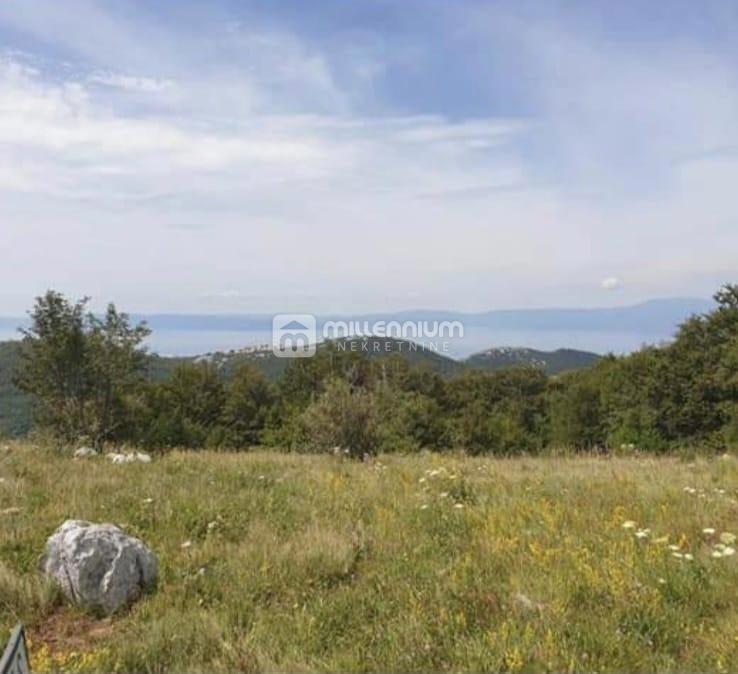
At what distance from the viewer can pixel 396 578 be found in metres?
4.89

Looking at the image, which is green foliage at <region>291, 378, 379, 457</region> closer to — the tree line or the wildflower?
the tree line

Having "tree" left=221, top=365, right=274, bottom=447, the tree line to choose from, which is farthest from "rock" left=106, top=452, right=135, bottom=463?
"tree" left=221, top=365, right=274, bottom=447

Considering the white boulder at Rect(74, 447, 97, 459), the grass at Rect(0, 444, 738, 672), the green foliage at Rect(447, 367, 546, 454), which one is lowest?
the green foliage at Rect(447, 367, 546, 454)

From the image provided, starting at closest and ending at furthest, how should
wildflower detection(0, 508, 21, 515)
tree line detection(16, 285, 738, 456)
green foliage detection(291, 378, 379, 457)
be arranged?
wildflower detection(0, 508, 21, 515) < green foliage detection(291, 378, 379, 457) < tree line detection(16, 285, 738, 456)

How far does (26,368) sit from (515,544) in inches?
1265

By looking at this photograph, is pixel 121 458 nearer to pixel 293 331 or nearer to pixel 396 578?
pixel 396 578

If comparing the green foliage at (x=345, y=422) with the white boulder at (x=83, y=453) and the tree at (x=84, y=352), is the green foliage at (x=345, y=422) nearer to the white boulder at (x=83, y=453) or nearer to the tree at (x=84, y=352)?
the white boulder at (x=83, y=453)

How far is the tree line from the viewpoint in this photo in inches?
764

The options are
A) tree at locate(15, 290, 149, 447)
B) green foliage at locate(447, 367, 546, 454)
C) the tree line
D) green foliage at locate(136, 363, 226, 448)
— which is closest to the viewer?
the tree line

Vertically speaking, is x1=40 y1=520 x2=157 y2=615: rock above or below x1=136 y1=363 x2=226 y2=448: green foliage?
above

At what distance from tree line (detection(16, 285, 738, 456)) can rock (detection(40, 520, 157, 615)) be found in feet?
26.8

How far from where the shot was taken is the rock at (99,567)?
15.4 ft

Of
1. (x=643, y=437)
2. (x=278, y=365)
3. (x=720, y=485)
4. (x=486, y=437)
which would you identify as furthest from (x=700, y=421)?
(x=278, y=365)
